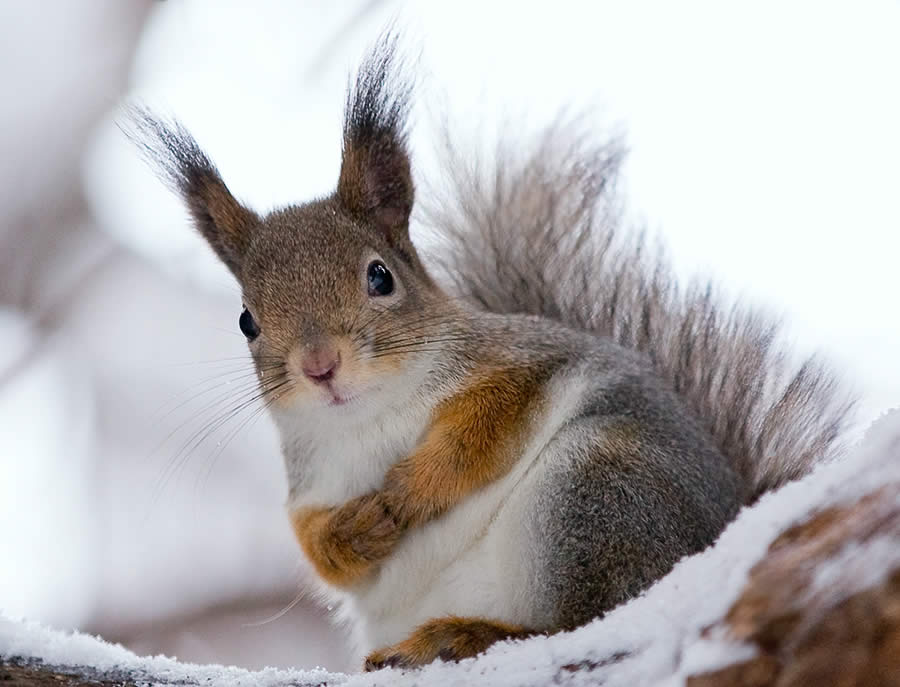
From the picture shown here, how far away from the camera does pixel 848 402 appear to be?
5.23ft

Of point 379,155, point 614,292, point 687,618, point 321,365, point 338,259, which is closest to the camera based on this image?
point 687,618

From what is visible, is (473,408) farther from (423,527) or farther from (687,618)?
(687,618)

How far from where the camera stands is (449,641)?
1182 mm

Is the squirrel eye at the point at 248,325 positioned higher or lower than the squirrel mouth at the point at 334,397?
higher

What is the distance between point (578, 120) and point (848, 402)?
2.55 ft

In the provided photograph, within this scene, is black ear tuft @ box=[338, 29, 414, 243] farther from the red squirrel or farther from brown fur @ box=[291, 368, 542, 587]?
brown fur @ box=[291, 368, 542, 587]

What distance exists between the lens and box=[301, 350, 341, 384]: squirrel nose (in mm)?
1340

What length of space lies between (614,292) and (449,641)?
81 cm

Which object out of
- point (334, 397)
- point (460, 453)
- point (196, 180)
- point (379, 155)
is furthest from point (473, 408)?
point (196, 180)

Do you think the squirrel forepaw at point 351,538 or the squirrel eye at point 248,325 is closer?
the squirrel forepaw at point 351,538

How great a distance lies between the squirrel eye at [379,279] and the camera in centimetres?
152

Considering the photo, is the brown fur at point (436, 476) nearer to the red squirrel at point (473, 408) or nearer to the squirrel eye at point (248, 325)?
the red squirrel at point (473, 408)

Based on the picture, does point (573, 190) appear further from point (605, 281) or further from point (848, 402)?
point (848, 402)

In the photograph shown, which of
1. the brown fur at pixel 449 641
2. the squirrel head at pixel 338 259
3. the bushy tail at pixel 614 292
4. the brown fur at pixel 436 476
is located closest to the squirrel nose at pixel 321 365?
the squirrel head at pixel 338 259
